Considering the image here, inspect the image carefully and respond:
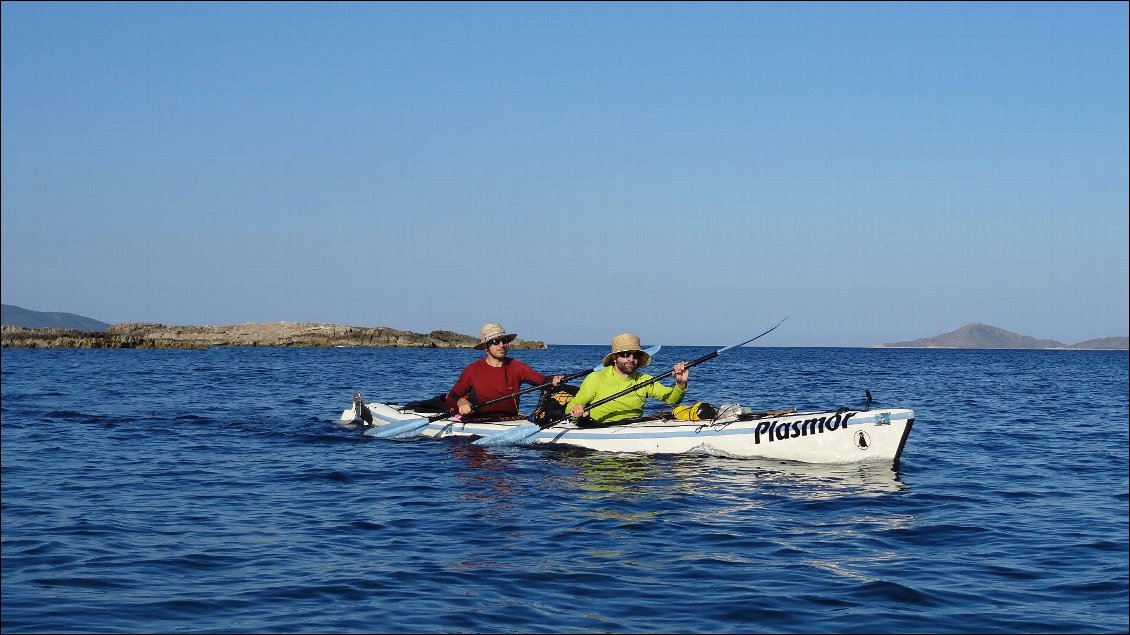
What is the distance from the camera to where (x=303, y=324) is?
117m

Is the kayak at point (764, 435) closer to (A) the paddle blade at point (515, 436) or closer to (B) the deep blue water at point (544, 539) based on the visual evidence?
(A) the paddle blade at point (515, 436)

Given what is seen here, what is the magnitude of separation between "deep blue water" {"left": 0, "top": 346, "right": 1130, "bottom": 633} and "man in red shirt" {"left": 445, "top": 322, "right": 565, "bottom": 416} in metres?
0.99

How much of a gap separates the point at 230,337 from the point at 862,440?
10479 cm

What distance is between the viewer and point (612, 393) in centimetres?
1526

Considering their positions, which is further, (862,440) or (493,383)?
(493,383)

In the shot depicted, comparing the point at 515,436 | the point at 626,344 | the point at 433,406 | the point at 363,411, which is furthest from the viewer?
the point at 363,411

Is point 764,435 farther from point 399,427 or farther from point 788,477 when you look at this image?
point 399,427

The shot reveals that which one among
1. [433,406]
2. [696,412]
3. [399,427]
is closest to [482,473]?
[696,412]

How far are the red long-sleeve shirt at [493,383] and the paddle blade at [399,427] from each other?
81 centimetres

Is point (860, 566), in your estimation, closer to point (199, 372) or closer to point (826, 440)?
point (826, 440)

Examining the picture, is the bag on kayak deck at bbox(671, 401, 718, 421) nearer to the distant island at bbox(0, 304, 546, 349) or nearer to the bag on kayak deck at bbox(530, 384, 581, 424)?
the bag on kayak deck at bbox(530, 384, 581, 424)

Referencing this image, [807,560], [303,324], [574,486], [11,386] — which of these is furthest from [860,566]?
[303,324]

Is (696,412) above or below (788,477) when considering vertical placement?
above

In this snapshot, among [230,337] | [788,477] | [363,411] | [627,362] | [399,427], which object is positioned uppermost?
[230,337]
